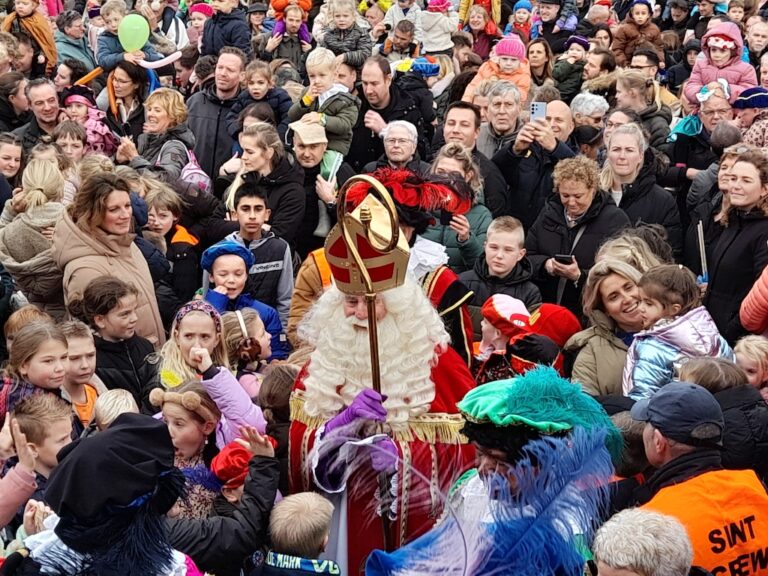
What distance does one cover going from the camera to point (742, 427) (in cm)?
483

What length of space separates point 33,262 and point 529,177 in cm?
365

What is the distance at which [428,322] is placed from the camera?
4.70 meters

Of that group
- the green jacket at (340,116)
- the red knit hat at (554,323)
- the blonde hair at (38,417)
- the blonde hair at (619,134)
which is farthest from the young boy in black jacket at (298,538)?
the green jacket at (340,116)

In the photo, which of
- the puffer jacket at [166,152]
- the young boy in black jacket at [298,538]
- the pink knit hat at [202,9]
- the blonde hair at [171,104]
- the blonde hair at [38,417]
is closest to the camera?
the young boy in black jacket at [298,538]

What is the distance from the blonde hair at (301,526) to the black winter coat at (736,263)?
139 inches

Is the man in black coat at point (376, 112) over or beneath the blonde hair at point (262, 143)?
beneath

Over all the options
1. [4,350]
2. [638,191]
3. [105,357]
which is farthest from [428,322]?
[638,191]

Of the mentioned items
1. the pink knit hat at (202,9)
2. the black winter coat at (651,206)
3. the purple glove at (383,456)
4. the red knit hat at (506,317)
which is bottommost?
the pink knit hat at (202,9)

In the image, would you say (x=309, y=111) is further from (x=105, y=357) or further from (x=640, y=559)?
(x=640, y=559)

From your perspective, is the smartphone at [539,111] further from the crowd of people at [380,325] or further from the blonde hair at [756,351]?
the blonde hair at [756,351]

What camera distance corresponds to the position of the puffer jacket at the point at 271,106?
10.1 metres

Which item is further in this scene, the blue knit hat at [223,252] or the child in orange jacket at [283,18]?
the child in orange jacket at [283,18]

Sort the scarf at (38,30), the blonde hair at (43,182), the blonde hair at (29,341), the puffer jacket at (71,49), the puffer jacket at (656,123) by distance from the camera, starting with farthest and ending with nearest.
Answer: the puffer jacket at (71,49) → the scarf at (38,30) → the puffer jacket at (656,123) → the blonde hair at (43,182) → the blonde hair at (29,341)

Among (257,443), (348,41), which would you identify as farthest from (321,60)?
(257,443)
